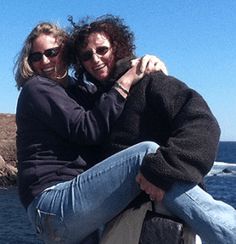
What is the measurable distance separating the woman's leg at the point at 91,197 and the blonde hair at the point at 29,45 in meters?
0.75

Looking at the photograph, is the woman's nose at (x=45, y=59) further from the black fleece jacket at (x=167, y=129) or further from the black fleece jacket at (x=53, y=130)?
the black fleece jacket at (x=167, y=129)

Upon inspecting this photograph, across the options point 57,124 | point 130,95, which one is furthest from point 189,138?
point 57,124

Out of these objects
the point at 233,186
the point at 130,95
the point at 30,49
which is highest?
the point at 30,49

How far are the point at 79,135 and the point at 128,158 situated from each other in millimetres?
378

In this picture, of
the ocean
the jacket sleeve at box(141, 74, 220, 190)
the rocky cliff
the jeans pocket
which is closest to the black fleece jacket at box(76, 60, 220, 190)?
the jacket sleeve at box(141, 74, 220, 190)

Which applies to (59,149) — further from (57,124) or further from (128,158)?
(128,158)

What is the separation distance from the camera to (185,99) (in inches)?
126

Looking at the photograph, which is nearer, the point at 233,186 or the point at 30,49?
the point at 30,49

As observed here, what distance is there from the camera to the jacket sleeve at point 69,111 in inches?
132

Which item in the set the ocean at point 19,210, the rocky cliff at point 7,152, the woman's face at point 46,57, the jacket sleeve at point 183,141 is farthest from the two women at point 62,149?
the rocky cliff at point 7,152

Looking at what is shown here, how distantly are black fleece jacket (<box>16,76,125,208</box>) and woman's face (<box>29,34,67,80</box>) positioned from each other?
17 cm

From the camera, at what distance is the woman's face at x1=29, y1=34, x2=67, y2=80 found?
3.70 meters

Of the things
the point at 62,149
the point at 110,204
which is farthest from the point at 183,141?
the point at 62,149

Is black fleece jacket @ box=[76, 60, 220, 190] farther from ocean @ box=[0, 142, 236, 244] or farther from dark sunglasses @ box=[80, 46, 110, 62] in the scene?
ocean @ box=[0, 142, 236, 244]
